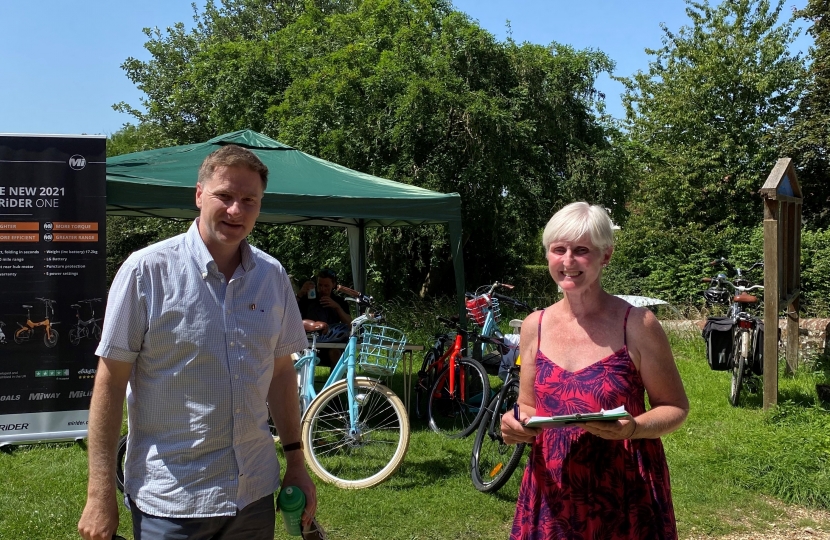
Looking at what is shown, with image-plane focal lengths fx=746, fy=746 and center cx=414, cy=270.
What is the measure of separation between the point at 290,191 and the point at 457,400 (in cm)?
240

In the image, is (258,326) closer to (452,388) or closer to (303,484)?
(303,484)

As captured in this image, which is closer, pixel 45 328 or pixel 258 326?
pixel 258 326

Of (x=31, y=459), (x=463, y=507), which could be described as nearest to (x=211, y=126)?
(x=31, y=459)

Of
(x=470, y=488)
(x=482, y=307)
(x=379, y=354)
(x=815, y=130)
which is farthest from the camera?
(x=815, y=130)

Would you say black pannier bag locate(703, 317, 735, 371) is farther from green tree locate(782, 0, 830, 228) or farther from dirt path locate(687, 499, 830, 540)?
→ green tree locate(782, 0, 830, 228)

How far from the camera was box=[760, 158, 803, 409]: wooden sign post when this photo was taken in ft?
22.3

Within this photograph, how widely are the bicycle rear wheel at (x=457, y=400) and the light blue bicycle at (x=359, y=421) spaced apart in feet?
4.10

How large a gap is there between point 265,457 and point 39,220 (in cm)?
473

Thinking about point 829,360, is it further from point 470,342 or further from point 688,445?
point 470,342

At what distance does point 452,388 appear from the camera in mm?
6648

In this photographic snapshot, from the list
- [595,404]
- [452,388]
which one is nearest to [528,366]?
[595,404]

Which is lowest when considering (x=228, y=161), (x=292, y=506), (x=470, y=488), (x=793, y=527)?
(x=793, y=527)

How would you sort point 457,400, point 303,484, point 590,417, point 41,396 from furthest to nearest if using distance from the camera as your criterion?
point 457,400 < point 41,396 < point 303,484 < point 590,417

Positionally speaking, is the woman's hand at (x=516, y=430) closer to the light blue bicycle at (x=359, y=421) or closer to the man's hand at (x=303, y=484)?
the man's hand at (x=303, y=484)
